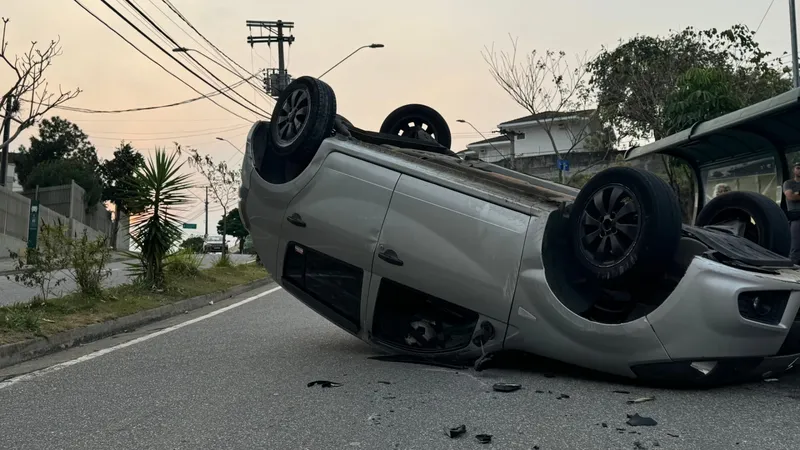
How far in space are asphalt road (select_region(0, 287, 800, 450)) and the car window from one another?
3236mm

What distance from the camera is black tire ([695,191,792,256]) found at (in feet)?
16.6

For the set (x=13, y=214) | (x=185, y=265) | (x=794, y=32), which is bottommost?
(x=13, y=214)

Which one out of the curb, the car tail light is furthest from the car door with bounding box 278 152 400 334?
the curb

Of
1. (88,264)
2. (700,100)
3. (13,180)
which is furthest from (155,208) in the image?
(13,180)

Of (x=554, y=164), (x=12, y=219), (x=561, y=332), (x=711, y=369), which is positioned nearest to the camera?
(x=711, y=369)

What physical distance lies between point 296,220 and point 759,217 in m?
3.60

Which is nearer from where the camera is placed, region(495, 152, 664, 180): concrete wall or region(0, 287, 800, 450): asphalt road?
region(0, 287, 800, 450): asphalt road

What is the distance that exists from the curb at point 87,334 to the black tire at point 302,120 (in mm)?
3032

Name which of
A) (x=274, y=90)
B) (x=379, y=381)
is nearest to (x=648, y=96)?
(x=274, y=90)

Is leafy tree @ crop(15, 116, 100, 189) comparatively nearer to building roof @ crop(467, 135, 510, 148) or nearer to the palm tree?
building roof @ crop(467, 135, 510, 148)

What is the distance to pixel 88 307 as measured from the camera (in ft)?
29.0

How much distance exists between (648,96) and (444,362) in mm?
26675

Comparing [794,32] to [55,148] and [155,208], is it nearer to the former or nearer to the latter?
[155,208]

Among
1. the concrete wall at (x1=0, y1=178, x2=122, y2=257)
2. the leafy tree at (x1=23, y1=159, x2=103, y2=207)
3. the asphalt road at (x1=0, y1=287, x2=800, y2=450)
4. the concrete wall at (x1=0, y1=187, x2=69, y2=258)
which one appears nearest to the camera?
the asphalt road at (x1=0, y1=287, x2=800, y2=450)
